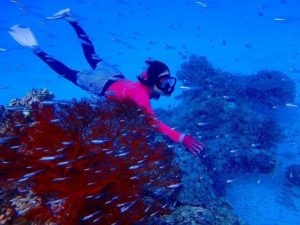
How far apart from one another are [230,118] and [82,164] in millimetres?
9666

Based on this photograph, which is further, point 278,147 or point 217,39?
point 217,39

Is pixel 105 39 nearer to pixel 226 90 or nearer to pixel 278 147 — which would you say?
pixel 226 90

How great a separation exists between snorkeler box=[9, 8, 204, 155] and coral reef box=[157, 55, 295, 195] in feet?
6.79

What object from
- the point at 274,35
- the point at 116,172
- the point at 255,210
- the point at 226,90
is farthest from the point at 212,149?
the point at 274,35

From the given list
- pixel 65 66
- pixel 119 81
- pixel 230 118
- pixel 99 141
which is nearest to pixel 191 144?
pixel 99 141

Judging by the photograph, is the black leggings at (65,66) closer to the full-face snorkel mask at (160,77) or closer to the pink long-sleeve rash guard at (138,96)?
the pink long-sleeve rash guard at (138,96)

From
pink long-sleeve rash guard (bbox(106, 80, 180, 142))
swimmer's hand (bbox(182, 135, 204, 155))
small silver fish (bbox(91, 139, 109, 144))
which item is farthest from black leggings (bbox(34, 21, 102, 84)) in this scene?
small silver fish (bbox(91, 139, 109, 144))

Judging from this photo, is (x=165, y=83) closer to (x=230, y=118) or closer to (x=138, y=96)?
(x=138, y=96)

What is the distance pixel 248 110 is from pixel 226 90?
2.19m

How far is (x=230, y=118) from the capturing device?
13.0 metres

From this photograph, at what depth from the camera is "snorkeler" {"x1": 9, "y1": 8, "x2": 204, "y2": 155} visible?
6098 mm

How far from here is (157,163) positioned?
5152mm

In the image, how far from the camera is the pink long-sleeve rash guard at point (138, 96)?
19.9ft

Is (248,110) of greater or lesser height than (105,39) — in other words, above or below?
above
